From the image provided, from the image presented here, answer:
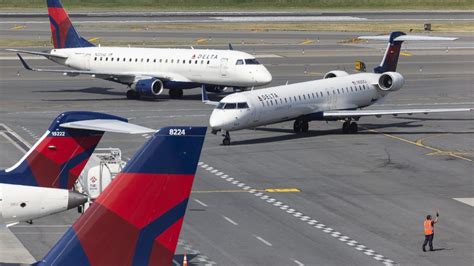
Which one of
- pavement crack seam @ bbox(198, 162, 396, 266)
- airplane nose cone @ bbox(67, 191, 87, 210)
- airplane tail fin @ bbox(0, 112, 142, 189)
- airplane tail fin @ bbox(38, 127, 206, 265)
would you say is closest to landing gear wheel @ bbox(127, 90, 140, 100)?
pavement crack seam @ bbox(198, 162, 396, 266)

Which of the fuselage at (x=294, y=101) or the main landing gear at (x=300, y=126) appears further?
the main landing gear at (x=300, y=126)

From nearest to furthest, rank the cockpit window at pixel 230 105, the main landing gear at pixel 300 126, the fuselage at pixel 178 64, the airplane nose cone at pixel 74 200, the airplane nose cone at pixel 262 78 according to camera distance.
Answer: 1. the airplane nose cone at pixel 74 200
2. the cockpit window at pixel 230 105
3. the main landing gear at pixel 300 126
4. the airplane nose cone at pixel 262 78
5. the fuselage at pixel 178 64

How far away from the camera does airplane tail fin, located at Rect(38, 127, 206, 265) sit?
20000mm

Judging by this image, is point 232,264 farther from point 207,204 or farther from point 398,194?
point 398,194

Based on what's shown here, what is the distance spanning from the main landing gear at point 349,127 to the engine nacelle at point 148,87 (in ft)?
58.1

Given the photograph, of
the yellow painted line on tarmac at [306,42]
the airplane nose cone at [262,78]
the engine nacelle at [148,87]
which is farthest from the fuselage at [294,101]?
the yellow painted line on tarmac at [306,42]

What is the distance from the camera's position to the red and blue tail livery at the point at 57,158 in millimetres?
28650

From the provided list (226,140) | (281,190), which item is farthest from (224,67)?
(281,190)

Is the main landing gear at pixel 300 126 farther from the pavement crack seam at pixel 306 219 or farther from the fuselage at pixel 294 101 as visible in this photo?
the pavement crack seam at pixel 306 219

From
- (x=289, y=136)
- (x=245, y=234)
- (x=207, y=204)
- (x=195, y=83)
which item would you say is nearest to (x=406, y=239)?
(x=245, y=234)

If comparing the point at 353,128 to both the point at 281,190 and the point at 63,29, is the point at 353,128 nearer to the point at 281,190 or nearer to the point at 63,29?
the point at 281,190

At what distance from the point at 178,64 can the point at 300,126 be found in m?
16.3

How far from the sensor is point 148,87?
252 feet

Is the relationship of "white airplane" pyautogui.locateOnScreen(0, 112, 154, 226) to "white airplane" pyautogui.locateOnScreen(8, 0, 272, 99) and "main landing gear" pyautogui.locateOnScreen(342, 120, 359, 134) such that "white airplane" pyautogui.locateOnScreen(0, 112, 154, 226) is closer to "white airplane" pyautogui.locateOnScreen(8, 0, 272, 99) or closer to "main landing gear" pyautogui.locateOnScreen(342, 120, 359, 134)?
"main landing gear" pyautogui.locateOnScreen(342, 120, 359, 134)
